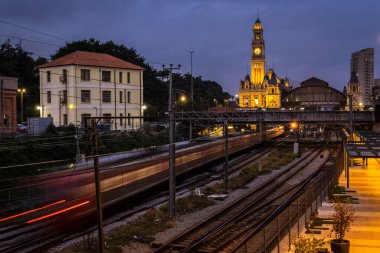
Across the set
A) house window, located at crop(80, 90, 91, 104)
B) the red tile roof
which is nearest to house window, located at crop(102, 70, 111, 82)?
the red tile roof

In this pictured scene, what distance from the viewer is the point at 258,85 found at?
580 ft

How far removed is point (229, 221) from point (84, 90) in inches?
1611

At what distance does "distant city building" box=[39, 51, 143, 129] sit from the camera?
5869cm

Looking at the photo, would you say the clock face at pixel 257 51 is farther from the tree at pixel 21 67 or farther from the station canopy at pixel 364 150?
the station canopy at pixel 364 150

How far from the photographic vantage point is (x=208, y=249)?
18.2 metres

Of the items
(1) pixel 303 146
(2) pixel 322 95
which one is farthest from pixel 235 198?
(2) pixel 322 95

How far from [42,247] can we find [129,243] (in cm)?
350

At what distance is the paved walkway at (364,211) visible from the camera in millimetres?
17734

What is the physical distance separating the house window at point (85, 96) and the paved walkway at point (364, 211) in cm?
3435

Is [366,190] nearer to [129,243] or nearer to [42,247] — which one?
[129,243]

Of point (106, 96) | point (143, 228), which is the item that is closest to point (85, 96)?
point (106, 96)

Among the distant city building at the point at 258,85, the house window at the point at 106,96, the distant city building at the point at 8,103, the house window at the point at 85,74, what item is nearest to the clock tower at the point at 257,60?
the distant city building at the point at 258,85

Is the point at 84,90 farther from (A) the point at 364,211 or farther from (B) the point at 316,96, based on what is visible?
(B) the point at 316,96

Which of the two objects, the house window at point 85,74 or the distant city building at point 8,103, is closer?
the distant city building at point 8,103
